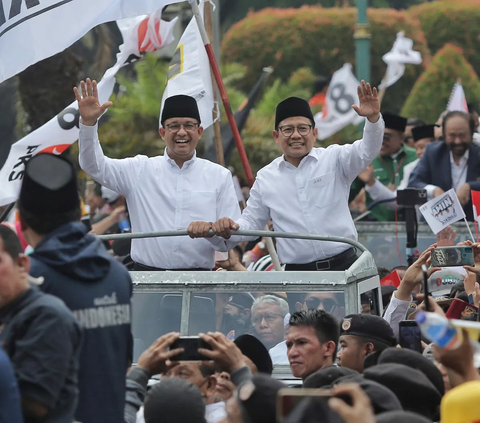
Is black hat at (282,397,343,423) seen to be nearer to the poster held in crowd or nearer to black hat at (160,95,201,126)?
black hat at (160,95,201,126)

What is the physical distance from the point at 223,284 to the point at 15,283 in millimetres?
2613

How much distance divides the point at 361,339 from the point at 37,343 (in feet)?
7.87

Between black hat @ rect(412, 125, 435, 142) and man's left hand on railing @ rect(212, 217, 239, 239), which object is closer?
man's left hand on railing @ rect(212, 217, 239, 239)

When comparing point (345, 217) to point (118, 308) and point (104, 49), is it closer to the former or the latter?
point (118, 308)

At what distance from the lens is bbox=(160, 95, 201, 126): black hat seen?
24.7 feet

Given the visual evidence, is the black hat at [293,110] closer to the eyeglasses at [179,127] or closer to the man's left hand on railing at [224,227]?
the eyeglasses at [179,127]

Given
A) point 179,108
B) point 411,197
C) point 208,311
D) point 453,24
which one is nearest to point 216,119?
point 411,197

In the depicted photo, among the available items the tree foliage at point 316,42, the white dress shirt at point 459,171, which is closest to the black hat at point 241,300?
the white dress shirt at point 459,171

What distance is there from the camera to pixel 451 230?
31.6 feet

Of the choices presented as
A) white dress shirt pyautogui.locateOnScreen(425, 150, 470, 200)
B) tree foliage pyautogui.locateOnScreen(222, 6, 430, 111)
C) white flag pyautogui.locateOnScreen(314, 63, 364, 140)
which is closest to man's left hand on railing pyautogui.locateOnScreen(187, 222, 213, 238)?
white dress shirt pyautogui.locateOnScreen(425, 150, 470, 200)

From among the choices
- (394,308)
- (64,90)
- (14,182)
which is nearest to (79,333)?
(394,308)

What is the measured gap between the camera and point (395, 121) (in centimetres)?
1170

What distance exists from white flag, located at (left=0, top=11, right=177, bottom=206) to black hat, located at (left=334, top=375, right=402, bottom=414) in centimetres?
483

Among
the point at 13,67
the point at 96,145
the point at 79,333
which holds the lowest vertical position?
the point at 79,333
